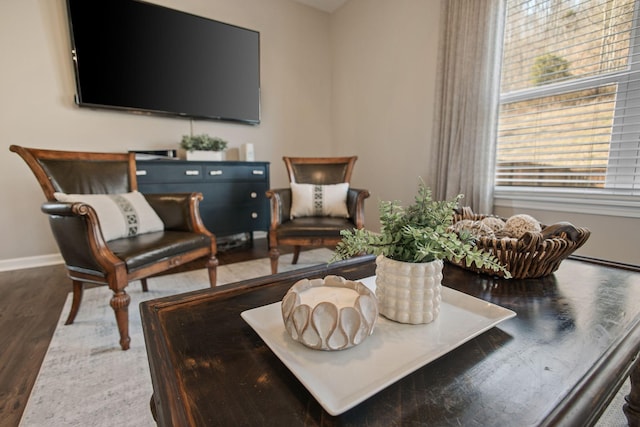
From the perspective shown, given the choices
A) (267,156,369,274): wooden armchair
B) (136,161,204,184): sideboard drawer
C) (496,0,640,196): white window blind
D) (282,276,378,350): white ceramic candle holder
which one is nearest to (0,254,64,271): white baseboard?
(136,161,204,184): sideboard drawer

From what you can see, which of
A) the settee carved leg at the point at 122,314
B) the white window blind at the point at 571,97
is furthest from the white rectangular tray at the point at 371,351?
the white window blind at the point at 571,97

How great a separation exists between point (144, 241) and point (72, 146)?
64.4 inches

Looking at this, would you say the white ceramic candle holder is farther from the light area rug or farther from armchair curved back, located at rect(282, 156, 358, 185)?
armchair curved back, located at rect(282, 156, 358, 185)

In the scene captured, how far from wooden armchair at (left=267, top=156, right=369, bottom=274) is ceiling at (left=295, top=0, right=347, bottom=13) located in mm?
2052

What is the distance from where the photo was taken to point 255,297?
79cm

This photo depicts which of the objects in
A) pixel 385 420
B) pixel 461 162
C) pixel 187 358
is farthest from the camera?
pixel 461 162

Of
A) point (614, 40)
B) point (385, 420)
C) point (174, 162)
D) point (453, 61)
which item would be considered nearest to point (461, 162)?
point (453, 61)

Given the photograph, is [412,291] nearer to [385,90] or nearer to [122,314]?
[122,314]

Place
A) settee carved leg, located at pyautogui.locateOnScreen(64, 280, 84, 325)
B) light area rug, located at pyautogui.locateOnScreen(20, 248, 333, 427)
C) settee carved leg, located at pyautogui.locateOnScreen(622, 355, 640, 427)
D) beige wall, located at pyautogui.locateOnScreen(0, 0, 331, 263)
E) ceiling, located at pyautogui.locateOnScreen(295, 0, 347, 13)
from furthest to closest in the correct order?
ceiling, located at pyautogui.locateOnScreen(295, 0, 347, 13)
beige wall, located at pyautogui.locateOnScreen(0, 0, 331, 263)
settee carved leg, located at pyautogui.locateOnScreen(64, 280, 84, 325)
light area rug, located at pyautogui.locateOnScreen(20, 248, 333, 427)
settee carved leg, located at pyautogui.locateOnScreen(622, 355, 640, 427)

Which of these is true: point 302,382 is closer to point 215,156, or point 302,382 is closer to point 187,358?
point 187,358

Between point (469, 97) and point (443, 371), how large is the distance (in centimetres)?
210

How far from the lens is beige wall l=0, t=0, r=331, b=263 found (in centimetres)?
218

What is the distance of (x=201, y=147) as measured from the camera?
2646mm

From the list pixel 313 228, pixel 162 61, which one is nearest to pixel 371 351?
pixel 313 228
